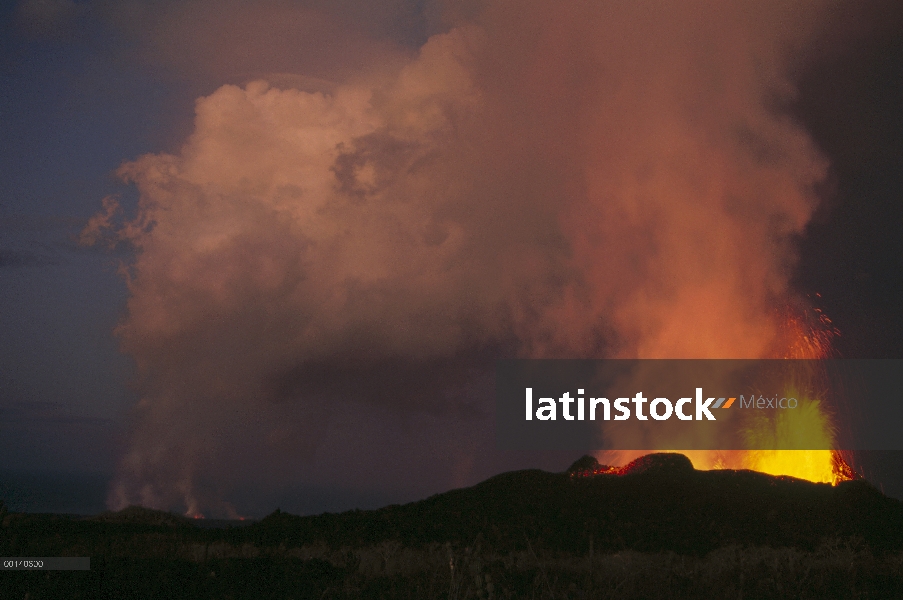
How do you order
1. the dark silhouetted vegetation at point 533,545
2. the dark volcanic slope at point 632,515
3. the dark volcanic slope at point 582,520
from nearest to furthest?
the dark silhouetted vegetation at point 533,545 < the dark volcanic slope at point 582,520 < the dark volcanic slope at point 632,515

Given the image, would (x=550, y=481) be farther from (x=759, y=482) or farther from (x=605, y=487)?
(x=759, y=482)

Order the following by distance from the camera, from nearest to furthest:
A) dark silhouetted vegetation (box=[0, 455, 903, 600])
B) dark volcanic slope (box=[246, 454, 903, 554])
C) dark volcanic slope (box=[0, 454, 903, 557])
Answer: dark silhouetted vegetation (box=[0, 455, 903, 600]) → dark volcanic slope (box=[0, 454, 903, 557]) → dark volcanic slope (box=[246, 454, 903, 554])

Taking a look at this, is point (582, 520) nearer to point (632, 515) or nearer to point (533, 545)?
point (632, 515)

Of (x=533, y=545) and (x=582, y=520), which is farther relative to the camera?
(x=582, y=520)

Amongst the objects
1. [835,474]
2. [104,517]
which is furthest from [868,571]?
[104,517]

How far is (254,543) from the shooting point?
2859 cm

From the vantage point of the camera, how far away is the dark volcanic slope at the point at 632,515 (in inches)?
1174

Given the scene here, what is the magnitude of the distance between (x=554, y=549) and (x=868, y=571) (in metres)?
11.3

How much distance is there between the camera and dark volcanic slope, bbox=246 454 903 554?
29828mm

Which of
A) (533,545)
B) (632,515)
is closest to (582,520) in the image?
(632,515)

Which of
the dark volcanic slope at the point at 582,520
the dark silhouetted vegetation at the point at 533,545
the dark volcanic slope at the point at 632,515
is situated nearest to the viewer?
the dark silhouetted vegetation at the point at 533,545

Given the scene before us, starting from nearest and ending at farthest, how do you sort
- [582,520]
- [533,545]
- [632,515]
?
[533,545], [582,520], [632,515]

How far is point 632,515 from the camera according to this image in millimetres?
33281

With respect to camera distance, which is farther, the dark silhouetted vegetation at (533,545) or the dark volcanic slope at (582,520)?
the dark volcanic slope at (582,520)
